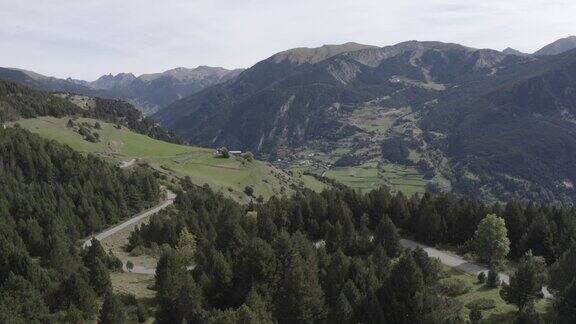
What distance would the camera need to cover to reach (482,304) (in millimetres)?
51875

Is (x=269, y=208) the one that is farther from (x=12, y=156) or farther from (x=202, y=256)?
(x=12, y=156)

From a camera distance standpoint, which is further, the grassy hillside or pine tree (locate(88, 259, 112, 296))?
the grassy hillside

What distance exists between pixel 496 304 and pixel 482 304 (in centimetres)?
218

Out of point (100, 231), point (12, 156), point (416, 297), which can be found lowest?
point (100, 231)

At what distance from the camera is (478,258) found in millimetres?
71125

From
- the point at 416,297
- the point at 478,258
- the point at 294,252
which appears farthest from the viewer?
the point at 478,258

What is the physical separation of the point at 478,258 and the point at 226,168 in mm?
118541

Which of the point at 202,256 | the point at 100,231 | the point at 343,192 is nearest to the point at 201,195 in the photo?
the point at 100,231

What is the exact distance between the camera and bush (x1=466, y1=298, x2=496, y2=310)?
51.7 meters

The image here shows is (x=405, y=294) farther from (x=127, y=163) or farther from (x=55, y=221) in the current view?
(x=127, y=163)

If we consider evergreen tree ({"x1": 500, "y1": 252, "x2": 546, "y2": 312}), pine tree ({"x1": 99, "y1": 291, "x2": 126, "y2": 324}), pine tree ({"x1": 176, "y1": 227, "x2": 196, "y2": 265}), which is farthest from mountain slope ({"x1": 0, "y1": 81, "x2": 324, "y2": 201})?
evergreen tree ({"x1": 500, "y1": 252, "x2": 546, "y2": 312})

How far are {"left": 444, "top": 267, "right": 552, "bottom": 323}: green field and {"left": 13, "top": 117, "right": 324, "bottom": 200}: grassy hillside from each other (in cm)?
9746

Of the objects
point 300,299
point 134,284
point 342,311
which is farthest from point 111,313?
point 342,311

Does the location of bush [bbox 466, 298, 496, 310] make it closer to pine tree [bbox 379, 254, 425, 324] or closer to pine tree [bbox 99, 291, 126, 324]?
pine tree [bbox 379, 254, 425, 324]
